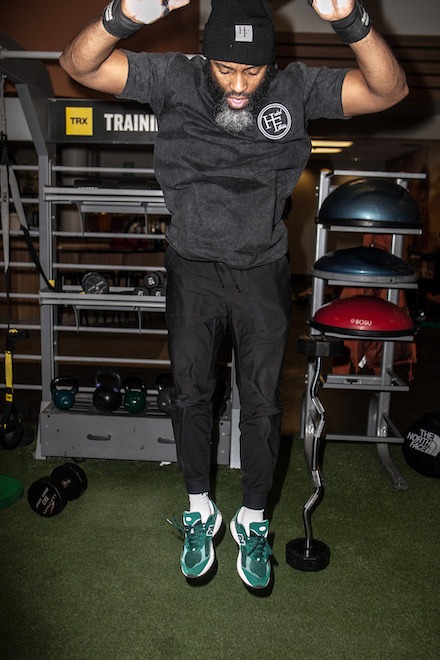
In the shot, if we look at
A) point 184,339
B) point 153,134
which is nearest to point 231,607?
point 184,339

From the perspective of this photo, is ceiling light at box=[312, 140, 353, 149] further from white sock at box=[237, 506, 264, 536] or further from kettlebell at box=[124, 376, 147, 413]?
white sock at box=[237, 506, 264, 536]

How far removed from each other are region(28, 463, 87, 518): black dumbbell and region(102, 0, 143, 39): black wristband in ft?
6.04

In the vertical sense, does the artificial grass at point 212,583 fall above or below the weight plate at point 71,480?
below

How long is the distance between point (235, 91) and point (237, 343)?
796 mm

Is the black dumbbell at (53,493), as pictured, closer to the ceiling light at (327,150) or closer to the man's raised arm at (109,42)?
the man's raised arm at (109,42)

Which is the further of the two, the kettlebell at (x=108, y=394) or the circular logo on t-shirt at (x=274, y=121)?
the kettlebell at (x=108, y=394)

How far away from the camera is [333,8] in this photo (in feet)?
5.48

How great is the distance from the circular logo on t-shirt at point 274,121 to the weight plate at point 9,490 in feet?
6.33

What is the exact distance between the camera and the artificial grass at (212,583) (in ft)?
6.19

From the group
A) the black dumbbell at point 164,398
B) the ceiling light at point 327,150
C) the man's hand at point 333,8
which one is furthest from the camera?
the ceiling light at point 327,150

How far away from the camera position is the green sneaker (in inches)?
77.9

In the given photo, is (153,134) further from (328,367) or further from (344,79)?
(328,367)

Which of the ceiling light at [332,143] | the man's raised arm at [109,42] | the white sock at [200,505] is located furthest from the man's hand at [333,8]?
the ceiling light at [332,143]

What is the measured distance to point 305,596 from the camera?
7.08 ft
